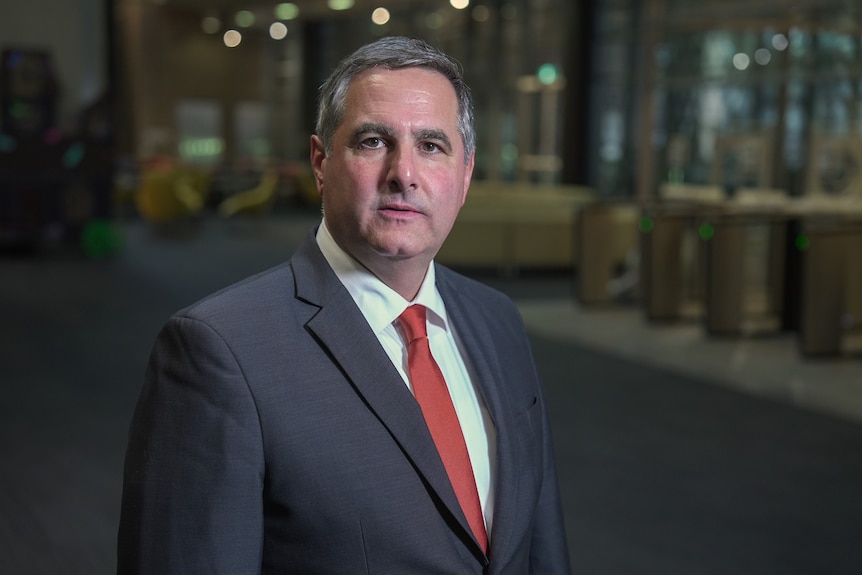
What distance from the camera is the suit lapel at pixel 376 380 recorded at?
4.17ft

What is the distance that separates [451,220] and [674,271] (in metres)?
7.37

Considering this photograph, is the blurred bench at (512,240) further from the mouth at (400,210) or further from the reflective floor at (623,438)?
the mouth at (400,210)

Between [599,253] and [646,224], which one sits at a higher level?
[646,224]

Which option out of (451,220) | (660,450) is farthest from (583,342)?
(451,220)

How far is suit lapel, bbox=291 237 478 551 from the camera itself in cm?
127

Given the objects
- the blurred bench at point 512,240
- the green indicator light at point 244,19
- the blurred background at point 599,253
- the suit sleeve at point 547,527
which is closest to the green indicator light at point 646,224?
the blurred background at point 599,253

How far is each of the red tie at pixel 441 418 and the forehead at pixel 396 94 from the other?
0.89 feet

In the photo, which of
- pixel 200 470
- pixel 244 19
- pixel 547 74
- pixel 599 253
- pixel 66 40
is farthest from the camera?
pixel 244 19

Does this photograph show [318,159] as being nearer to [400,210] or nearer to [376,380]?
[400,210]

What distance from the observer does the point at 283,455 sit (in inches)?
47.9

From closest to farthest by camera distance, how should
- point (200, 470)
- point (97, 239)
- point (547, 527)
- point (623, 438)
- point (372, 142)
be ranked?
point (200, 470)
point (372, 142)
point (547, 527)
point (623, 438)
point (97, 239)

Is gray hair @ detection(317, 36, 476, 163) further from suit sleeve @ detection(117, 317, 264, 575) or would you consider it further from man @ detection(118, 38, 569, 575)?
suit sleeve @ detection(117, 317, 264, 575)

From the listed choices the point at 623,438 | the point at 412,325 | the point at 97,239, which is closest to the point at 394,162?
the point at 412,325

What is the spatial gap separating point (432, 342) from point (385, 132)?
0.31 metres
